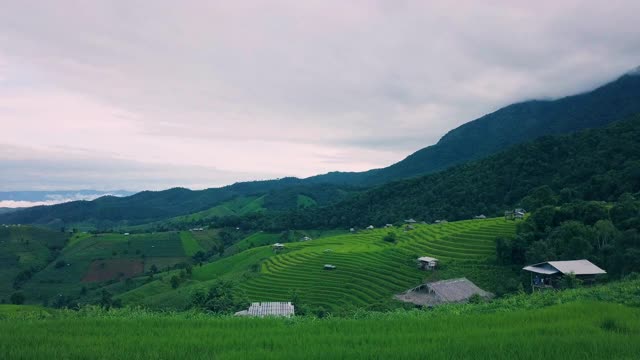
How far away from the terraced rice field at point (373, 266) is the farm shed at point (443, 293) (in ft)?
15.0

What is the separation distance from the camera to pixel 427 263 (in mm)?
45938

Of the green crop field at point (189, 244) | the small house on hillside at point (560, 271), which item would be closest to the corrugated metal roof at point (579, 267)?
the small house on hillside at point (560, 271)

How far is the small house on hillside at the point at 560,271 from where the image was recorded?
3197 centimetres

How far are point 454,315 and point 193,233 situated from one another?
136 m

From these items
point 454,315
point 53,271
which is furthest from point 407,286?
point 53,271

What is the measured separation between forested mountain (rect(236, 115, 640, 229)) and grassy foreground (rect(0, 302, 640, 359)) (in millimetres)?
62784

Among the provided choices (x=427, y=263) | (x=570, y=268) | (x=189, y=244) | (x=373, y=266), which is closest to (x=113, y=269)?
(x=189, y=244)

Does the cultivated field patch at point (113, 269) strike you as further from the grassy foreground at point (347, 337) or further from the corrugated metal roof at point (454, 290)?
the grassy foreground at point (347, 337)

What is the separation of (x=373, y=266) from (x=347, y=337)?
43.4m

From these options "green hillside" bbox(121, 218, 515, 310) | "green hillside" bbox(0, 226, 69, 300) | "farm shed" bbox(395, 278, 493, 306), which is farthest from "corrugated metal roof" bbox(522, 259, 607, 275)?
"green hillside" bbox(0, 226, 69, 300)

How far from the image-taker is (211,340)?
6984mm

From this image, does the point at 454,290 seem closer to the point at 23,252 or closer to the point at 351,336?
the point at 351,336

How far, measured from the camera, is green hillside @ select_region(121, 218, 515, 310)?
138 ft

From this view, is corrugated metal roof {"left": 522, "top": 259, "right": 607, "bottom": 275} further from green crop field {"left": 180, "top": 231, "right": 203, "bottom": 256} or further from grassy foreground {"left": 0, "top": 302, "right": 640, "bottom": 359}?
green crop field {"left": 180, "top": 231, "right": 203, "bottom": 256}
